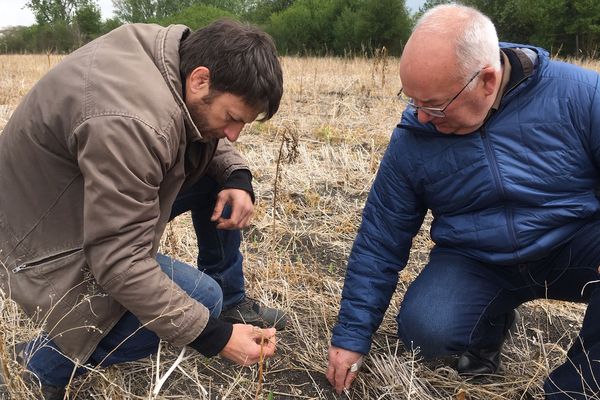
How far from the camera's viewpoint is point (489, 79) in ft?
5.97

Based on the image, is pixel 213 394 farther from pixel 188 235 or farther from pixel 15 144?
pixel 188 235

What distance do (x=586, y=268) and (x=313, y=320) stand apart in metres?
1.12

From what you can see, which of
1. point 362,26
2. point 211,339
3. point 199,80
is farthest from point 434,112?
point 362,26

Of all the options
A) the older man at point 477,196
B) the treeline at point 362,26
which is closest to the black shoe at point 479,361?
the older man at point 477,196

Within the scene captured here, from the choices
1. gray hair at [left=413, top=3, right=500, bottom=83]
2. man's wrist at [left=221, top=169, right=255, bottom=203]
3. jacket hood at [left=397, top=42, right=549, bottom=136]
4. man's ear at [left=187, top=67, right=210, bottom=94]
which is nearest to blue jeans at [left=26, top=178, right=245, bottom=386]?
man's wrist at [left=221, top=169, right=255, bottom=203]

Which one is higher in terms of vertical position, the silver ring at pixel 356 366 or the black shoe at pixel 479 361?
the silver ring at pixel 356 366

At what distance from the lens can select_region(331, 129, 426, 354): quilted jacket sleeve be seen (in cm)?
195

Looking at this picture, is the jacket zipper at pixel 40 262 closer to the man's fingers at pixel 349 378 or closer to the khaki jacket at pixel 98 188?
the khaki jacket at pixel 98 188

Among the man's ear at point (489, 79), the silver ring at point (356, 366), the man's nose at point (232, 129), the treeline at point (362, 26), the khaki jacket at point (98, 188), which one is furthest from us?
the treeline at point (362, 26)

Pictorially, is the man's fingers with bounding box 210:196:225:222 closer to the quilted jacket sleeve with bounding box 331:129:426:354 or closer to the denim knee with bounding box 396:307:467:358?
the quilted jacket sleeve with bounding box 331:129:426:354

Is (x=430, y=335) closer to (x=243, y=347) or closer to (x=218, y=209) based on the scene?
(x=243, y=347)

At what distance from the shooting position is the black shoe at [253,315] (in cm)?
236

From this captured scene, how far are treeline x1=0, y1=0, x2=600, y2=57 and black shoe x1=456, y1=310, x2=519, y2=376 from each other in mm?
8121

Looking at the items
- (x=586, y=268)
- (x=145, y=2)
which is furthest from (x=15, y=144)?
(x=145, y=2)
